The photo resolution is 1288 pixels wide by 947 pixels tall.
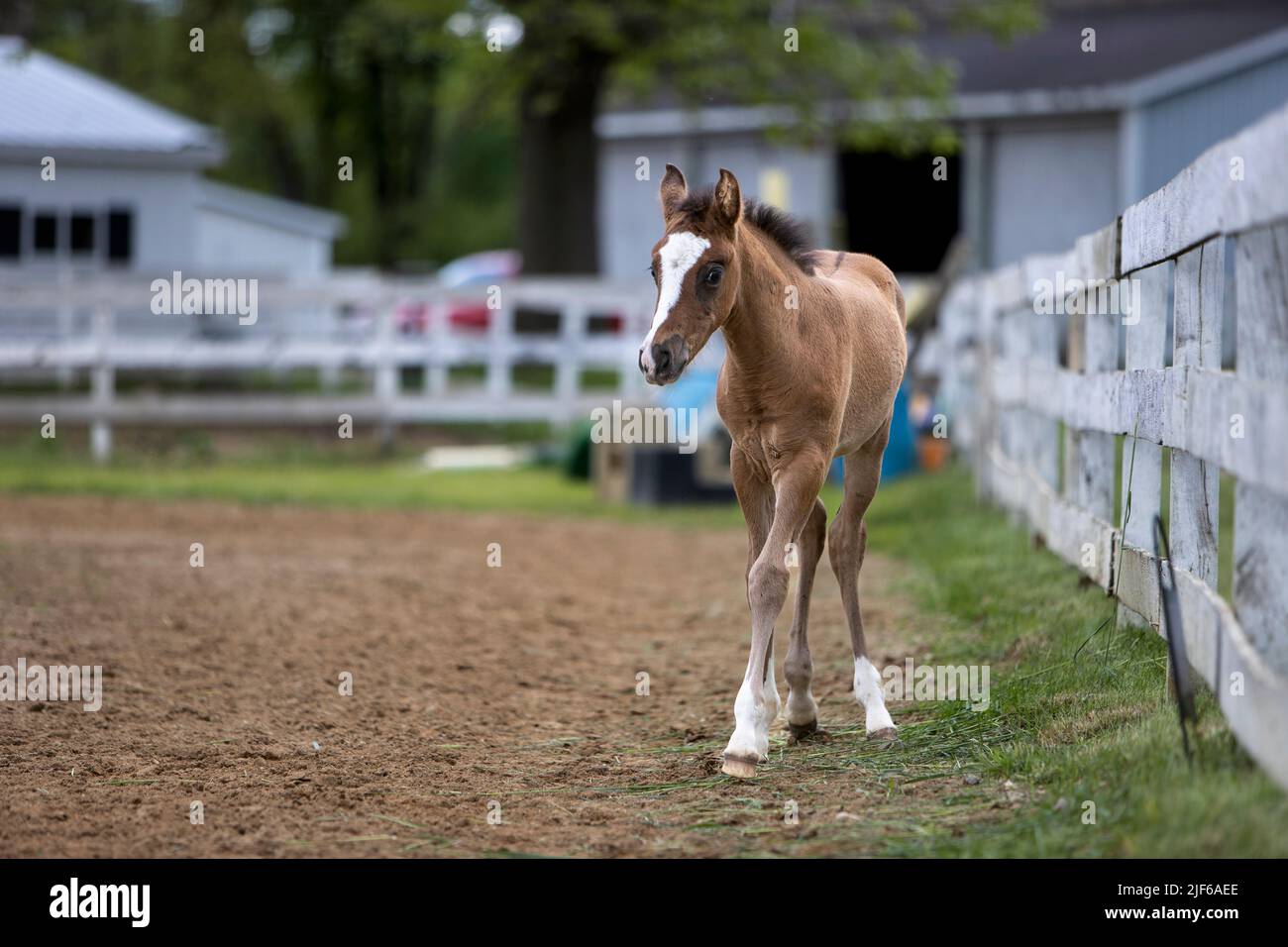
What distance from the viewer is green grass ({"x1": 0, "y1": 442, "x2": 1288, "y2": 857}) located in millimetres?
3568

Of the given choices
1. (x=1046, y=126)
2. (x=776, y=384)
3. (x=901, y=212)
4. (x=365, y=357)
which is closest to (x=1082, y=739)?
(x=776, y=384)

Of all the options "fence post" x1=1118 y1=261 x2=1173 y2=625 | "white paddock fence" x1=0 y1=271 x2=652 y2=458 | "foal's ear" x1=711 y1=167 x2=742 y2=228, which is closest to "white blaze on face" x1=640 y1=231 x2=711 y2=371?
"foal's ear" x1=711 y1=167 x2=742 y2=228

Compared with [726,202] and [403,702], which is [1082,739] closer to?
[726,202]

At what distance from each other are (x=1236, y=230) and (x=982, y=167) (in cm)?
2171

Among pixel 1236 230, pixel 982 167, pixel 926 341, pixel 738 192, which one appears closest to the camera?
pixel 1236 230

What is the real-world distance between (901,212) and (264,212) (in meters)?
13.6

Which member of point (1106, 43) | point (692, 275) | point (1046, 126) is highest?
point (1106, 43)

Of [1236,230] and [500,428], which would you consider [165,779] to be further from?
[500,428]

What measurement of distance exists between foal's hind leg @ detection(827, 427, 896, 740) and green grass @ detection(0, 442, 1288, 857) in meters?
0.26

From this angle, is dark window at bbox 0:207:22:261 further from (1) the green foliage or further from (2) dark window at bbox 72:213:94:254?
(1) the green foliage

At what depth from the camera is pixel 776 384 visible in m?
5.11

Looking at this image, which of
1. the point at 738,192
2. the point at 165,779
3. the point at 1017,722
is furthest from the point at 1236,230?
the point at 165,779

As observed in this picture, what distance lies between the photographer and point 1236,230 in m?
4.03

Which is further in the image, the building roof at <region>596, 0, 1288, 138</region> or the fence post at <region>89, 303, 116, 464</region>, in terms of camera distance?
the building roof at <region>596, 0, 1288, 138</region>
